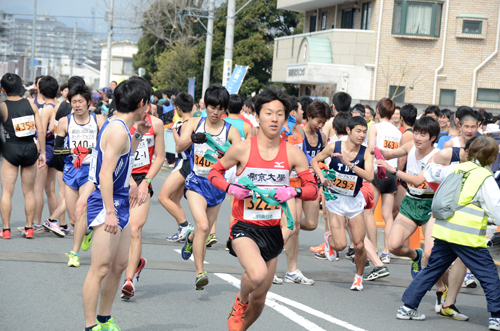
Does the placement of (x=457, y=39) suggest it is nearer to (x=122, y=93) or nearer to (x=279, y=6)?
(x=279, y=6)

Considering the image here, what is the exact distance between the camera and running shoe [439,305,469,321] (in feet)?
21.2

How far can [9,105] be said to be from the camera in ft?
29.2

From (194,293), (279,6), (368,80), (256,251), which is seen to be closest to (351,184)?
(194,293)

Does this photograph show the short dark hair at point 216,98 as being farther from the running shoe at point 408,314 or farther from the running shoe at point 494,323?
the running shoe at point 494,323

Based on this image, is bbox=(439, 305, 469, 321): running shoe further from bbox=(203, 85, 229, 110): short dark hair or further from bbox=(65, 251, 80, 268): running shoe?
bbox=(65, 251, 80, 268): running shoe

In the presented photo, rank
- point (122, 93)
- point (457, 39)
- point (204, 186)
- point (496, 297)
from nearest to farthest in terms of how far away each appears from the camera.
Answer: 1. point (122, 93)
2. point (496, 297)
3. point (204, 186)
4. point (457, 39)

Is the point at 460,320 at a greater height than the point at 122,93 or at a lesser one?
lesser

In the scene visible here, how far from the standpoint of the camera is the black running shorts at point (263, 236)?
512 centimetres

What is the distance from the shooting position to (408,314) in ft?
20.7

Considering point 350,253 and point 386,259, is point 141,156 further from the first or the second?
point 386,259

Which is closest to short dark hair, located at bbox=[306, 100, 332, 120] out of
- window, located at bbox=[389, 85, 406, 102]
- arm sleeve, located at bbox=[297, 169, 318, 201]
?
arm sleeve, located at bbox=[297, 169, 318, 201]

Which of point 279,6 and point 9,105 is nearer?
point 9,105

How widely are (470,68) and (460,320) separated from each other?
24.5m

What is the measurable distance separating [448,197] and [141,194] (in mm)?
2959
